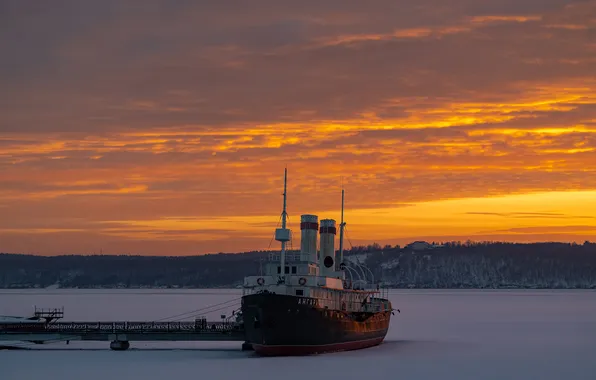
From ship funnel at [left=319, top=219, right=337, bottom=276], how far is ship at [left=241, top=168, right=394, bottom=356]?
85 cm

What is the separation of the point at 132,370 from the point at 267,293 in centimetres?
1206

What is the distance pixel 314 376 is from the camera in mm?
66188

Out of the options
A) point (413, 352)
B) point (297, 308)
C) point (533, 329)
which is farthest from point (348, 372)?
point (533, 329)

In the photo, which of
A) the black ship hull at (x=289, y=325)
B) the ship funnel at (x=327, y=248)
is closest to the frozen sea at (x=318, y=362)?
the black ship hull at (x=289, y=325)

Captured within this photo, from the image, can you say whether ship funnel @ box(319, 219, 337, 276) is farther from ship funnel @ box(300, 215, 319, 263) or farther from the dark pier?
the dark pier

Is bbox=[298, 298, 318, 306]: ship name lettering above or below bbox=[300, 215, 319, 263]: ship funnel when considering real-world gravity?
below

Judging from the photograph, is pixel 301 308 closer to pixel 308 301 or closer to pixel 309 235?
pixel 308 301

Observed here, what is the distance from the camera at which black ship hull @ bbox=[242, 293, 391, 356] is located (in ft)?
248

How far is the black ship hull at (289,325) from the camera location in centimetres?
7550

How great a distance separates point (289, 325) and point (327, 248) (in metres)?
17.3

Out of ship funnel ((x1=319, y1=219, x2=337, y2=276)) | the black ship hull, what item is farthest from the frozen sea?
ship funnel ((x1=319, y1=219, x2=337, y2=276))

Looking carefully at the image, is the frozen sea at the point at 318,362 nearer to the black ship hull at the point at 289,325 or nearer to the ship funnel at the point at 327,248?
the black ship hull at the point at 289,325

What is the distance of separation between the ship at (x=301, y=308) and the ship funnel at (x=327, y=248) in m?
0.85

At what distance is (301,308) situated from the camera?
249 feet
